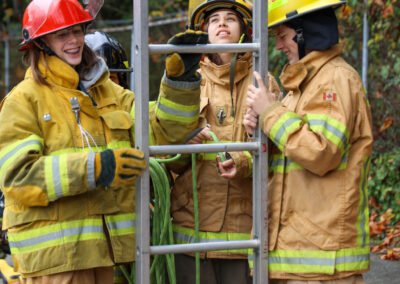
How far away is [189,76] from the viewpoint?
284 centimetres

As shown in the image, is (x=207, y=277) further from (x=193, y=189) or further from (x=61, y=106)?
(x=61, y=106)

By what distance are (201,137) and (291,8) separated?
2.29ft

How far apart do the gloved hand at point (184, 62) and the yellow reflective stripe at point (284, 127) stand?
44 cm

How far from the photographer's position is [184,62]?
2.76m

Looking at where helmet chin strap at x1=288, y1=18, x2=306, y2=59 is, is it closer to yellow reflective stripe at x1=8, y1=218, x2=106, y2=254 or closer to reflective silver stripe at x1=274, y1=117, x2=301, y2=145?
reflective silver stripe at x1=274, y1=117, x2=301, y2=145

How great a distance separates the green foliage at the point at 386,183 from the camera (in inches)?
248

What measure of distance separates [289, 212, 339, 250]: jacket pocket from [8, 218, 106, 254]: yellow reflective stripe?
0.83 meters

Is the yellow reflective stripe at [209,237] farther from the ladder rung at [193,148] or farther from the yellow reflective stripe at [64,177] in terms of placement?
the yellow reflective stripe at [64,177]

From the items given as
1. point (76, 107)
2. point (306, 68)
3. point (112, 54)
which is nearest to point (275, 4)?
point (306, 68)

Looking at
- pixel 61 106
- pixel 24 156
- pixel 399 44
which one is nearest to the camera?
pixel 24 156

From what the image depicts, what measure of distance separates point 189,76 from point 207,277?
101 centimetres

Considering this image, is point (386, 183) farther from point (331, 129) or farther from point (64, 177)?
point (64, 177)

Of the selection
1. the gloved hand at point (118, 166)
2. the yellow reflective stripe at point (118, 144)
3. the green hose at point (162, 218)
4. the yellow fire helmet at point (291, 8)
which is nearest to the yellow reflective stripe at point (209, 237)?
the green hose at point (162, 218)

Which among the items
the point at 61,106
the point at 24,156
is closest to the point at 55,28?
the point at 61,106
